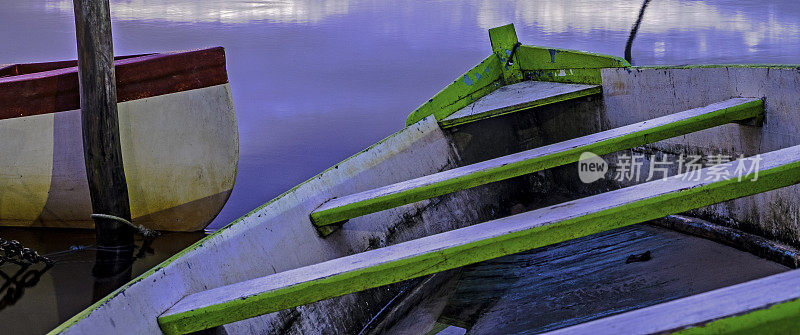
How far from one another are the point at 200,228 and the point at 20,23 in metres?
28.1

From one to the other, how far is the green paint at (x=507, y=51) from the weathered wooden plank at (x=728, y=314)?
3.63 metres

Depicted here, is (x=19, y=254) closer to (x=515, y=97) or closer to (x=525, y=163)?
(x=525, y=163)

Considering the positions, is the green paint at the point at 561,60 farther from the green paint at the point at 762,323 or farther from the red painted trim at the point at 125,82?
the green paint at the point at 762,323

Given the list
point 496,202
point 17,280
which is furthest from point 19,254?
point 496,202

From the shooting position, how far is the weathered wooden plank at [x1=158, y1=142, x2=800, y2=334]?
1.81 metres

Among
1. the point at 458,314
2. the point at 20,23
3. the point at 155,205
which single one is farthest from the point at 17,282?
the point at 20,23

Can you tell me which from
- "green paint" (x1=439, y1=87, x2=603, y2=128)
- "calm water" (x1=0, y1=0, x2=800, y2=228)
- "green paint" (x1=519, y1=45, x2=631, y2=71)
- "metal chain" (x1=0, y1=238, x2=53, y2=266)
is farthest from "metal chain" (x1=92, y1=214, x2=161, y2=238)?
"green paint" (x1=519, y1=45, x2=631, y2=71)

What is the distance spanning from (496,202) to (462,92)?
74 centimetres

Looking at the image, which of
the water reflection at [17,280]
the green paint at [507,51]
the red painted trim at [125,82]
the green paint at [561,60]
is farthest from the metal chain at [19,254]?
the green paint at [561,60]

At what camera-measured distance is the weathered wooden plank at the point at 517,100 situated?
3859mm

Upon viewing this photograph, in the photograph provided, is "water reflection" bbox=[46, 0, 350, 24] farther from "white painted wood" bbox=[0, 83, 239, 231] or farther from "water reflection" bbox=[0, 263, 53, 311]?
"water reflection" bbox=[0, 263, 53, 311]

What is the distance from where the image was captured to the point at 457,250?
6.20 ft

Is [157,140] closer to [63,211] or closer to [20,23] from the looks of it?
[63,211]

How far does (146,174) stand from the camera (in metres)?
4.66
